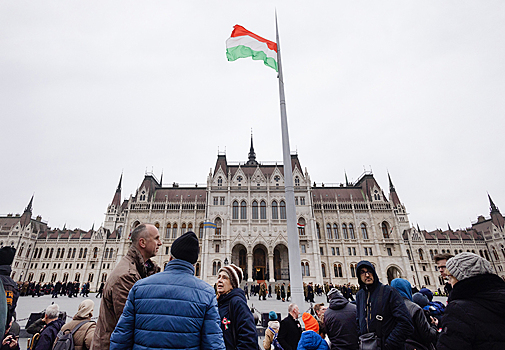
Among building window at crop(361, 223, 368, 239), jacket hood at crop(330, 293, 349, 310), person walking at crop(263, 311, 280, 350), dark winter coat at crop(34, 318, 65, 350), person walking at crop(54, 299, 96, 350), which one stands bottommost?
person walking at crop(263, 311, 280, 350)

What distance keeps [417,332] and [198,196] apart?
44556mm

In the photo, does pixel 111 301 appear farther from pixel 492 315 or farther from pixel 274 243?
pixel 274 243

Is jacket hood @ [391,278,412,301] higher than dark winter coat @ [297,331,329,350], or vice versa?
jacket hood @ [391,278,412,301]

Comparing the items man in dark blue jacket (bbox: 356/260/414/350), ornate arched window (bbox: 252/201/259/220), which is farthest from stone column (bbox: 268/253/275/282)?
man in dark blue jacket (bbox: 356/260/414/350)

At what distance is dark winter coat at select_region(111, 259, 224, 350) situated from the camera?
2.12 meters

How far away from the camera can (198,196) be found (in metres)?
46.4

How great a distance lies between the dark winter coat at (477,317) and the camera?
197 cm

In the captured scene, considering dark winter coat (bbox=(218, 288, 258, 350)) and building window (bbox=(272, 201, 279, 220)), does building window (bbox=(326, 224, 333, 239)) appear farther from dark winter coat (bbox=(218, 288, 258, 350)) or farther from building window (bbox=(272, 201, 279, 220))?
dark winter coat (bbox=(218, 288, 258, 350))

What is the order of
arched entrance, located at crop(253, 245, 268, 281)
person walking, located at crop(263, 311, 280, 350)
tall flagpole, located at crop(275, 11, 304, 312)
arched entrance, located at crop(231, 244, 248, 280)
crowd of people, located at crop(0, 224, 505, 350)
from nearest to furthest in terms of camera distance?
crowd of people, located at crop(0, 224, 505, 350), person walking, located at crop(263, 311, 280, 350), tall flagpole, located at crop(275, 11, 304, 312), arched entrance, located at crop(253, 245, 268, 281), arched entrance, located at crop(231, 244, 248, 280)

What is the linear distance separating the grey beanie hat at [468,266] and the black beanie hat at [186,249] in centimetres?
247

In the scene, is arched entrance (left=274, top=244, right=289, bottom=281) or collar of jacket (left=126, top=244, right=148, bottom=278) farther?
arched entrance (left=274, top=244, right=289, bottom=281)

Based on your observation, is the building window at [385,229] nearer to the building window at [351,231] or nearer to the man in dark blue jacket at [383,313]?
the building window at [351,231]

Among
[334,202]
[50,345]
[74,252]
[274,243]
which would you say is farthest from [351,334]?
[74,252]

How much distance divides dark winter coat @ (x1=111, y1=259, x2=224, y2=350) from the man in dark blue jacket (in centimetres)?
244
